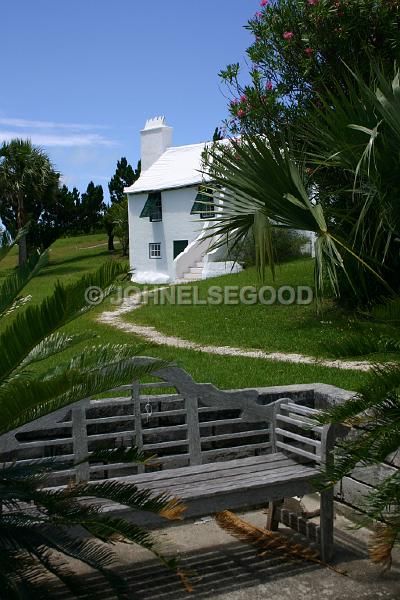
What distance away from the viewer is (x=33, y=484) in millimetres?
3703

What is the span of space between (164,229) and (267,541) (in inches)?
965

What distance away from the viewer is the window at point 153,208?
98.0 ft

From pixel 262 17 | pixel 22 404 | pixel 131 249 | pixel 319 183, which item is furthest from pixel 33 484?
pixel 131 249

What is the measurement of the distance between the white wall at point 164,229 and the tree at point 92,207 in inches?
541

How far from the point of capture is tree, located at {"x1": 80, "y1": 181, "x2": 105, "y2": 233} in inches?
1741

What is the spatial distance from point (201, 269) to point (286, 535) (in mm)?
21103

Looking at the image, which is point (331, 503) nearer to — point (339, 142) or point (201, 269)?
point (339, 142)

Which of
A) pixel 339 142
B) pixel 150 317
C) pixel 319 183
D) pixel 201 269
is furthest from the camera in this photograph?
pixel 201 269

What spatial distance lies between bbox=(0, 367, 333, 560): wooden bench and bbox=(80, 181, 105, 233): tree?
38481 millimetres

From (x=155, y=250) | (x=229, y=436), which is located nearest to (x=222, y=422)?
(x=229, y=436)

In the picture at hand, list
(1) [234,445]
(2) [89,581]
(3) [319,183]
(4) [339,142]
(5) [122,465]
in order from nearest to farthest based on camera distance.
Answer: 1. (2) [89,581]
2. (4) [339,142]
3. (5) [122,465]
4. (1) [234,445]
5. (3) [319,183]

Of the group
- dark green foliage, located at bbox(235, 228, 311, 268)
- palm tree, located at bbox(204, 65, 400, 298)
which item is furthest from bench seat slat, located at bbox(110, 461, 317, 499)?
dark green foliage, located at bbox(235, 228, 311, 268)

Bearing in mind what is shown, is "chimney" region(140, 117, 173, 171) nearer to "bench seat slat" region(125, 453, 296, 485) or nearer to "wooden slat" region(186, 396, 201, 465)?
"wooden slat" region(186, 396, 201, 465)

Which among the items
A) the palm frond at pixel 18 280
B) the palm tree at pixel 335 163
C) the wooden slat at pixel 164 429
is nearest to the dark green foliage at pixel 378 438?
the palm tree at pixel 335 163
